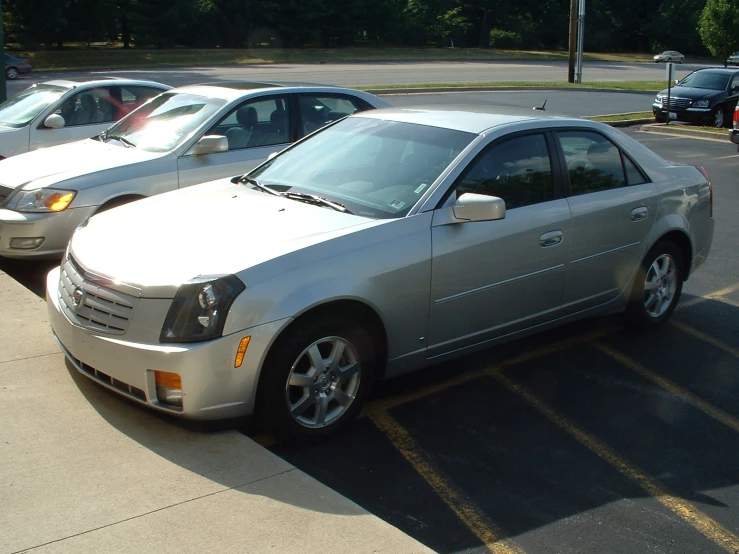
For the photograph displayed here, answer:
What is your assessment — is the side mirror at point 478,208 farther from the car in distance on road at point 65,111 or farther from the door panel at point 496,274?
the car in distance on road at point 65,111

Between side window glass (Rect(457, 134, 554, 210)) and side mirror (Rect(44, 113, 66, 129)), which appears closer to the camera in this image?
side window glass (Rect(457, 134, 554, 210))

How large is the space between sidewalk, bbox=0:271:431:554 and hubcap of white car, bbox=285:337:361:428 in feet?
1.21

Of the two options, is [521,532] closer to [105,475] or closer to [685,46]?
[105,475]

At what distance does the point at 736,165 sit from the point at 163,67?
101ft

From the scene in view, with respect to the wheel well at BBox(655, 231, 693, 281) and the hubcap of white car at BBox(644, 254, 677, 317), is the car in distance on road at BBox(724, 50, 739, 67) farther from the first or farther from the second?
the hubcap of white car at BBox(644, 254, 677, 317)

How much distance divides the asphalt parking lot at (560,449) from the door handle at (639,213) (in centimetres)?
97

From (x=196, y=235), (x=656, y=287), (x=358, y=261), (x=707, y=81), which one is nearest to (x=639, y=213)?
(x=656, y=287)

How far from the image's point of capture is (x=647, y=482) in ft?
14.7

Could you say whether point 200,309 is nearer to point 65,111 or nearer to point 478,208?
point 478,208

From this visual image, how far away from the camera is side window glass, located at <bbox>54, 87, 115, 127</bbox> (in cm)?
1059

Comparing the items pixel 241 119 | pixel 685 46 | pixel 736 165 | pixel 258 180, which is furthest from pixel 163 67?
pixel 685 46

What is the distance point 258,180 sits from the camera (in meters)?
5.89

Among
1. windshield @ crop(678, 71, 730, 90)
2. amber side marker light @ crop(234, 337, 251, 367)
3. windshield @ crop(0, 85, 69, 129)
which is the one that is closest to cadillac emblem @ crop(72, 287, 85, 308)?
amber side marker light @ crop(234, 337, 251, 367)

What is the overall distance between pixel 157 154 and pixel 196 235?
330 cm
